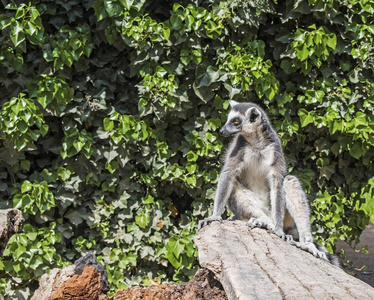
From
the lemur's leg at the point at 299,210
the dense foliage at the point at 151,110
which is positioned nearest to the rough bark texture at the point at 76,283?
the dense foliage at the point at 151,110

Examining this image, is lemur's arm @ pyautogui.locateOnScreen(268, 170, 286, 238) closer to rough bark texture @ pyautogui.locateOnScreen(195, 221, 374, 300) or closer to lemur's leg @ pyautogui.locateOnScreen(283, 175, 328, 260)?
lemur's leg @ pyautogui.locateOnScreen(283, 175, 328, 260)

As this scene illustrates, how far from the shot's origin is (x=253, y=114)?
4793 millimetres

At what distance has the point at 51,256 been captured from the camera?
519 cm

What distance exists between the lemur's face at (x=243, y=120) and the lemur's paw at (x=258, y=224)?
809mm

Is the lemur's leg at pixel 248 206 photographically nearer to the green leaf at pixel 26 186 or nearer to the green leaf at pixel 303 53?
the green leaf at pixel 303 53

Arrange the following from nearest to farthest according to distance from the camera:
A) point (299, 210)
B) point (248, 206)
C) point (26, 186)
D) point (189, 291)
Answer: point (189, 291), point (299, 210), point (248, 206), point (26, 186)

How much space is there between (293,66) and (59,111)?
2.38 meters

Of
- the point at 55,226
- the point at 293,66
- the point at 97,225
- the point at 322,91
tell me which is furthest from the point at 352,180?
the point at 55,226

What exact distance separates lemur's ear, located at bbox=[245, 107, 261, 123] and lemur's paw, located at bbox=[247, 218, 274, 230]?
35.4 inches

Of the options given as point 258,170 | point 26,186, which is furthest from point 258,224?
point 26,186

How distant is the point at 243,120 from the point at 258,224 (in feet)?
3.14

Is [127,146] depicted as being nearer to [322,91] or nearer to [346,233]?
[322,91]

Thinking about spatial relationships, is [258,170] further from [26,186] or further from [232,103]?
[26,186]

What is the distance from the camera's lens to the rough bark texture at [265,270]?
95.5 inches
